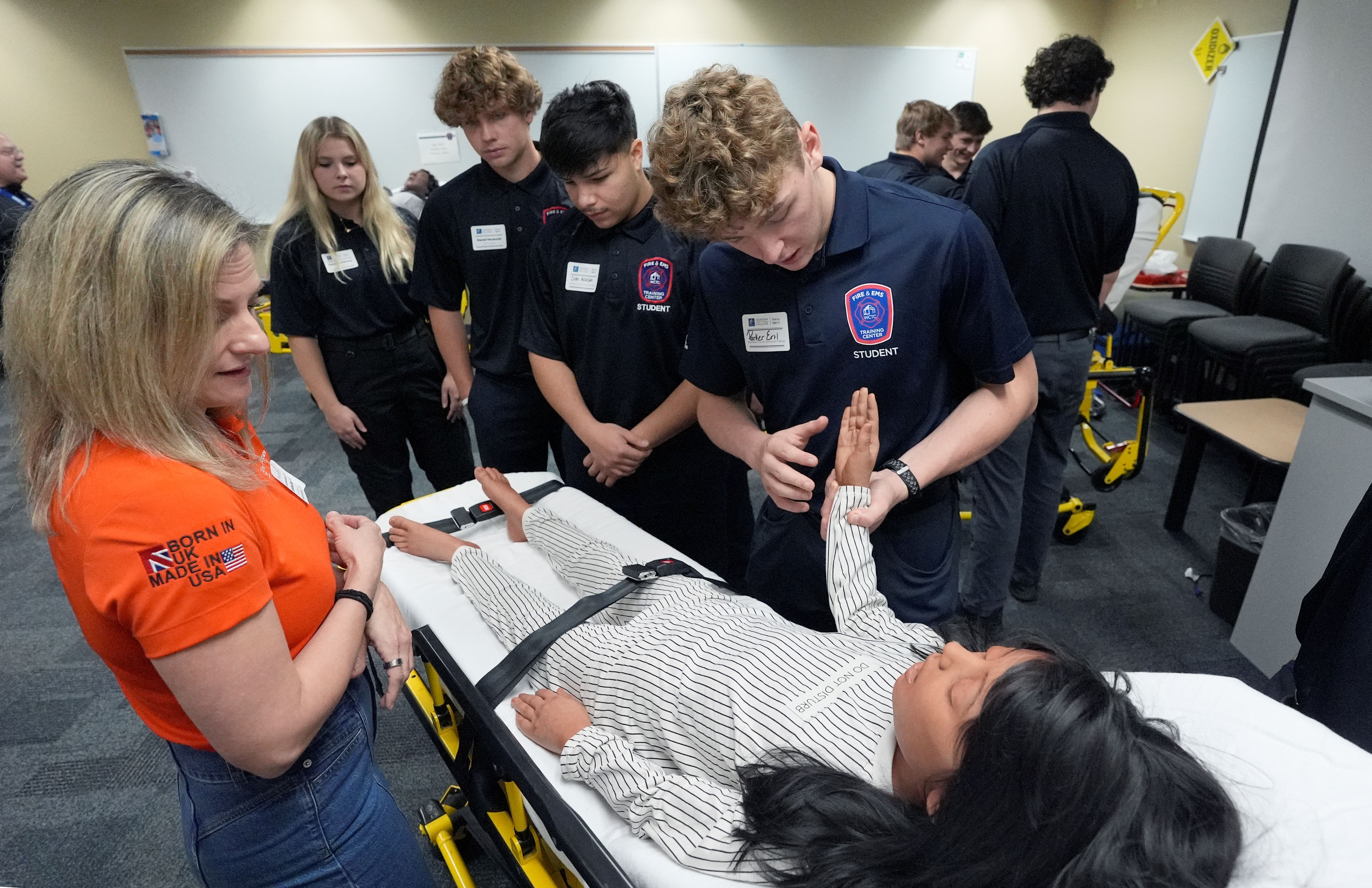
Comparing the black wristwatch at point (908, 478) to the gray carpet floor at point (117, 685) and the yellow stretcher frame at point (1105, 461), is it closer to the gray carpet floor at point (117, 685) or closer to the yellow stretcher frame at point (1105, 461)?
the gray carpet floor at point (117, 685)

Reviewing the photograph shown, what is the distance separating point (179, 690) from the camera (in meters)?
0.71

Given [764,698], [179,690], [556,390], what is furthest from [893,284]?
[179,690]

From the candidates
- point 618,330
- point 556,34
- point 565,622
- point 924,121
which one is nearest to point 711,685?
point 565,622

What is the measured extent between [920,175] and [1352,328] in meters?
2.48

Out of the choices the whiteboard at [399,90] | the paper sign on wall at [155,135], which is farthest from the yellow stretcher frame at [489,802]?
the paper sign on wall at [155,135]

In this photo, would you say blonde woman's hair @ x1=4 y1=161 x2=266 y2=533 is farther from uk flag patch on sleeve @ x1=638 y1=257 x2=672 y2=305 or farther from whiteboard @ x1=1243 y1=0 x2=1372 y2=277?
whiteboard @ x1=1243 y1=0 x2=1372 y2=277

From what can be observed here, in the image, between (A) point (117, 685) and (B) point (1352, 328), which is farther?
(B) point (1352, 328)

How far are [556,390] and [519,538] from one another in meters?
0.42

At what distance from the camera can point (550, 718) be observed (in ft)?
4.05

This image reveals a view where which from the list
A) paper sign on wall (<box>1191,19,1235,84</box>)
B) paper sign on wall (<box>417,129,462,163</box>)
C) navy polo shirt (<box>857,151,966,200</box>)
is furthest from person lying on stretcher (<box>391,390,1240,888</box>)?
paper sign on wall (<box>1191,19,1235,84</box>)

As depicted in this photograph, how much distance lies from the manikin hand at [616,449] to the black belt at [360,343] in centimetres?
91

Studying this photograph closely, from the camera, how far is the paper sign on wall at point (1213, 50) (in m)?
4.61

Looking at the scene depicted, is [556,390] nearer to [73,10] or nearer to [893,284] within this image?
[893,284]

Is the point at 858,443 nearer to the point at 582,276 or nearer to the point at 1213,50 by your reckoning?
the point at 582,276
